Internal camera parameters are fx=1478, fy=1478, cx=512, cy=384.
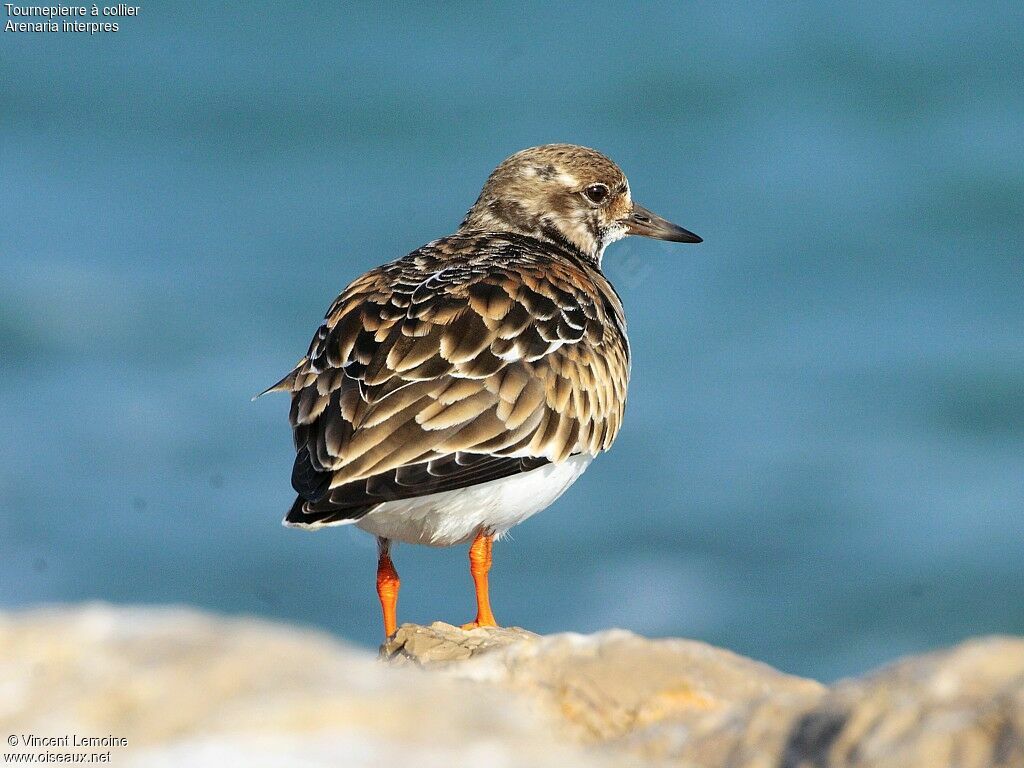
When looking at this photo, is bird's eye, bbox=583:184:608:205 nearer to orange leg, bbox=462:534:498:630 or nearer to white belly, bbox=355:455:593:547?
white belly, bbox=355:455:593:547

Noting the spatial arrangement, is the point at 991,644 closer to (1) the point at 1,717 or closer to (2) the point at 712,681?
(2) the point at 712,681

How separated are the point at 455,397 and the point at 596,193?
113 inches

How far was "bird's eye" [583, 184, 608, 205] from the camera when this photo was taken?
30.9 feet

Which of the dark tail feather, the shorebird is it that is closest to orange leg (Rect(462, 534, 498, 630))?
the shorebird

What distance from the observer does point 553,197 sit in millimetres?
9359

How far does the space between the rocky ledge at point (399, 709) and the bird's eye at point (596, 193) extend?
5726 millimetres

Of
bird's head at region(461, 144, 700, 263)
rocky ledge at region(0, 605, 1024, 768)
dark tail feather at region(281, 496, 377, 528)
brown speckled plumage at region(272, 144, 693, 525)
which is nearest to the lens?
rocky ledge at region(0, 605, 1024, 768)

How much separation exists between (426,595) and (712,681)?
38.3 feet

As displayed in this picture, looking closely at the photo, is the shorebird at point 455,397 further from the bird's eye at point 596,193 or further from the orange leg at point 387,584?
the bird's eye at point 596,193

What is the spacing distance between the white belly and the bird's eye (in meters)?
2.31

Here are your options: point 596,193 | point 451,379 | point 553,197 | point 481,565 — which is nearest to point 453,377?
point 451,379

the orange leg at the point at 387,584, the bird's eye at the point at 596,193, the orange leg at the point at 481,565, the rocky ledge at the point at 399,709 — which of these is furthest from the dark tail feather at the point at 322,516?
the bird's eye at the point at 596,193

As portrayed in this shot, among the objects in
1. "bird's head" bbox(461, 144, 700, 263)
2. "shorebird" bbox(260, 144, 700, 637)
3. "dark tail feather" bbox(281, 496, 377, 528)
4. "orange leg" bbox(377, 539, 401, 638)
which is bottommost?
"orange leg" bbox(377, 539, 401, 638)

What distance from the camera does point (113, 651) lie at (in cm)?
358
